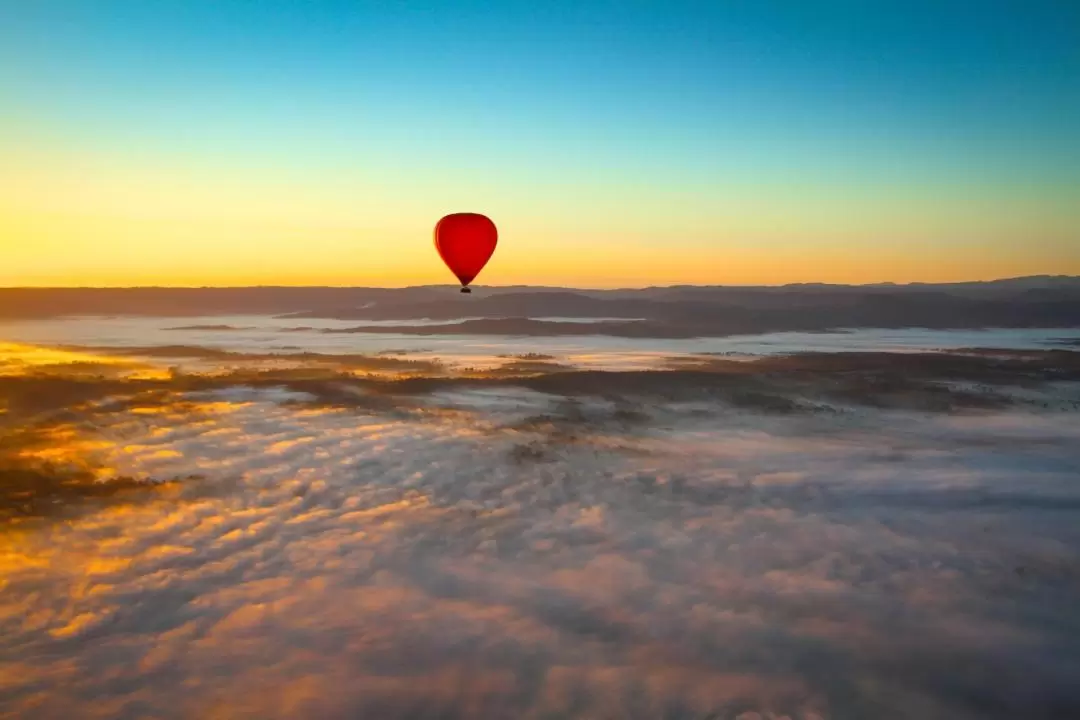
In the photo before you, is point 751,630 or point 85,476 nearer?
point 751,630

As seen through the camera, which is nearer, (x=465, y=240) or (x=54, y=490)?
(x=54, y=490)

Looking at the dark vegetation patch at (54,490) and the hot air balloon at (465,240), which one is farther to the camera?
the hot air balloon at (465,240)

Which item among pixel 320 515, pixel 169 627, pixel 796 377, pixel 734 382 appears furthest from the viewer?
pixel 796 377

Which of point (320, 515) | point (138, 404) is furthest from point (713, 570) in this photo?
point (138, 404)

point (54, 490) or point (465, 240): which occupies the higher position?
point (465, 240)

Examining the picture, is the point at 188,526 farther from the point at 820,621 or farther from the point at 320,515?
the point at 820,621

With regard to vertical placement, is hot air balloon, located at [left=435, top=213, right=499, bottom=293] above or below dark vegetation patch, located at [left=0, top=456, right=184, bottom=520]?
above

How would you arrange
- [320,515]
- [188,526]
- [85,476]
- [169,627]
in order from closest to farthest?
[169,627]
[188,526]
[320,515]
[85,476]

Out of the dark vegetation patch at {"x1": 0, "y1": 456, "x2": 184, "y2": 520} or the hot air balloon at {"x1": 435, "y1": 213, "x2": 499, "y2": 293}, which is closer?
the dark vegetation patch at {"x1": 0, "y1": 456, "x2": 184, "y2": 520}
